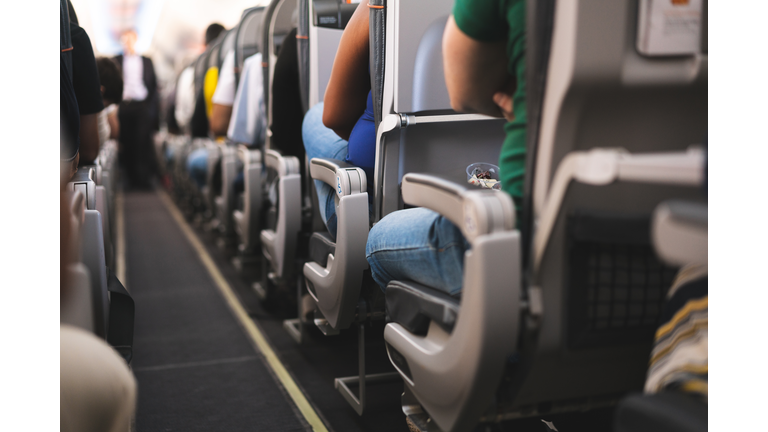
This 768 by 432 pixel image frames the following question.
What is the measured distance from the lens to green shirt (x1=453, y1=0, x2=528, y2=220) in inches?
43.8

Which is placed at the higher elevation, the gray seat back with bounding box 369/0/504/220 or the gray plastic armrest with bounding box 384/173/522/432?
the gray seat back with bounding box 369/0/504/220

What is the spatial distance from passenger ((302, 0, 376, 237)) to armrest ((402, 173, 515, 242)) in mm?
803

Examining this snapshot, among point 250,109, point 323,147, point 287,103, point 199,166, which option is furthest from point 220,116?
point 323,147

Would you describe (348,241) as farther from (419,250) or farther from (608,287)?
(608,287)

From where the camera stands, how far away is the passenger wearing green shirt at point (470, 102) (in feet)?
3.74

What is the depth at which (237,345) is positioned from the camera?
288 centimetres

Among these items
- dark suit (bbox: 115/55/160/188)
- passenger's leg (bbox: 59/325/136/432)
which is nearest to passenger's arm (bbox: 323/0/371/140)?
passenger's leg (bbox: 59/325/136/432)

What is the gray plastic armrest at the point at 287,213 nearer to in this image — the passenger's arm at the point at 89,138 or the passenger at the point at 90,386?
the passenger's arm at the point at 89,138

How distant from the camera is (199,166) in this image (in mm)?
4953

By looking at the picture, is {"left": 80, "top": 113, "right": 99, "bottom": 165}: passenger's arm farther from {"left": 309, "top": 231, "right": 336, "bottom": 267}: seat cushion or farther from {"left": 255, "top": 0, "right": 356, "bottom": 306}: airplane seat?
{"left": 309, "top": 231, "right": 336, "bottom": 267}: seat cushion

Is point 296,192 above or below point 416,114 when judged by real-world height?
below

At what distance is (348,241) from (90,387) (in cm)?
101

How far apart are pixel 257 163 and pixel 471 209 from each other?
2463 mm

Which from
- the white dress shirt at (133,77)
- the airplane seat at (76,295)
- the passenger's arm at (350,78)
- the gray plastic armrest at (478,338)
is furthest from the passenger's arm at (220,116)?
the white dress shirt at (133,77)
